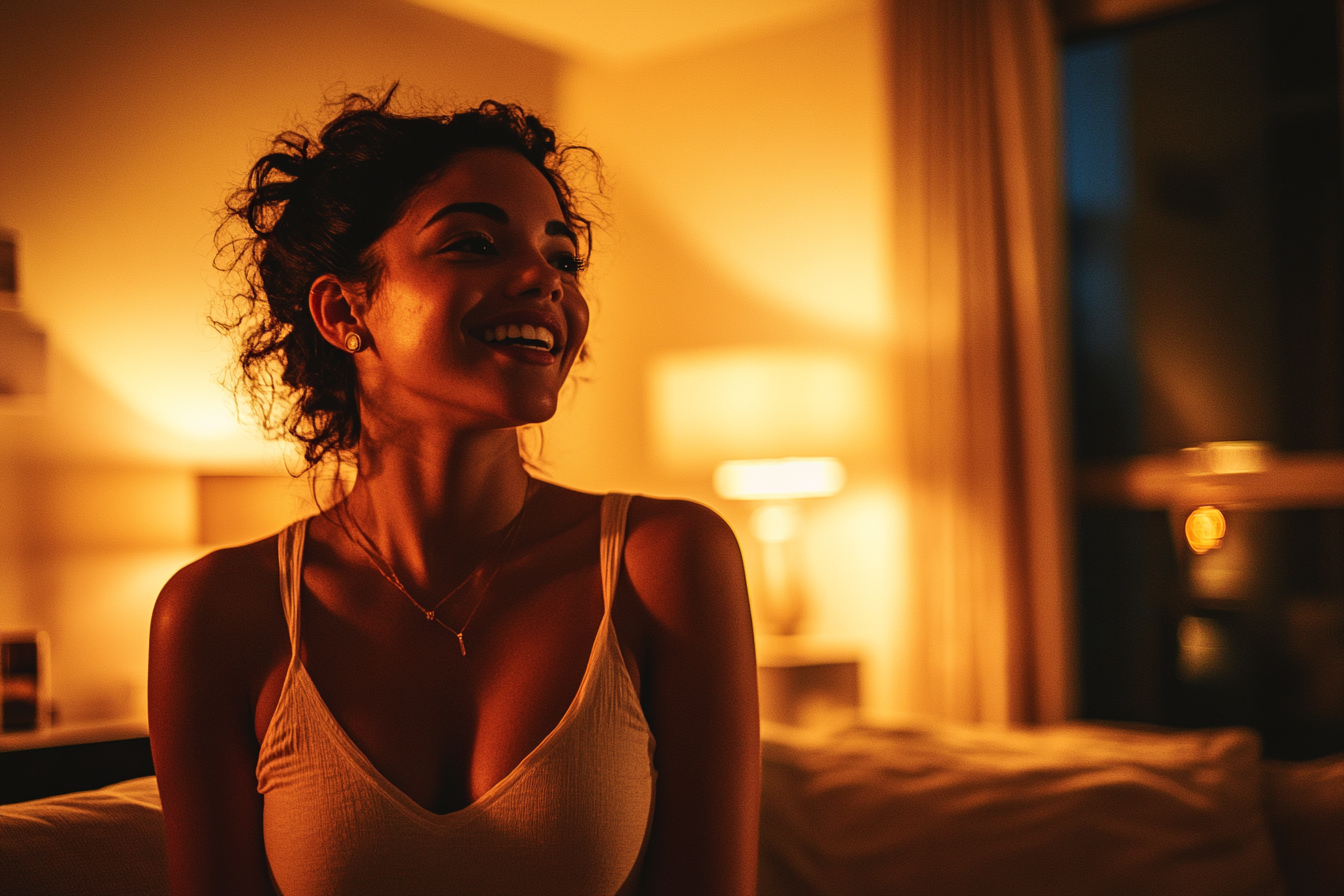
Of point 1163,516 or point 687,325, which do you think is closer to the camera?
point 1163,516

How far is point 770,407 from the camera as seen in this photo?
3.62m

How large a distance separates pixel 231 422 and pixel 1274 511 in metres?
3.13

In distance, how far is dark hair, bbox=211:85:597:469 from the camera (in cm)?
110

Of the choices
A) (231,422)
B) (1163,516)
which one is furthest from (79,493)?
(1163,516)

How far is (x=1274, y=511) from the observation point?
340 cm

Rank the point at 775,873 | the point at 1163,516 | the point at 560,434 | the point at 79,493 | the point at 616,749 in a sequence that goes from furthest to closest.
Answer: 1. the point at 560,434
2. the point at 1163,516
3. the point at 79,493
4. the point at 775,873
5. the point at 616,749

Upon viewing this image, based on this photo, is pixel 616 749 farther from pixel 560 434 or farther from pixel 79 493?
pixel 560 434

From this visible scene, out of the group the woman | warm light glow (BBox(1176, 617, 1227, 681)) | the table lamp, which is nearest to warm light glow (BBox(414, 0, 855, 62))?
the table lamp

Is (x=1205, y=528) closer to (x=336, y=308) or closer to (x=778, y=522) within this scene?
(x=778, y=522)

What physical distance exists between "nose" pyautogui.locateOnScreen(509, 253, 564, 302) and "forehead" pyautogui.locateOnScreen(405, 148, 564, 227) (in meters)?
0.05

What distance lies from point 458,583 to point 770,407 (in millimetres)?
2511

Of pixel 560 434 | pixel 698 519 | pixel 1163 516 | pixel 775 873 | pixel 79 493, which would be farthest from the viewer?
pixel 560 434

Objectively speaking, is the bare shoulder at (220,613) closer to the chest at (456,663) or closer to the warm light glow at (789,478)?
the chest at (456,663)

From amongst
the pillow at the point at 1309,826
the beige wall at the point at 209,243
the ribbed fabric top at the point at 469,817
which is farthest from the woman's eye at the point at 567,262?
the beige wall at the point at 209,243
